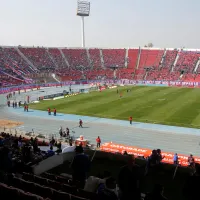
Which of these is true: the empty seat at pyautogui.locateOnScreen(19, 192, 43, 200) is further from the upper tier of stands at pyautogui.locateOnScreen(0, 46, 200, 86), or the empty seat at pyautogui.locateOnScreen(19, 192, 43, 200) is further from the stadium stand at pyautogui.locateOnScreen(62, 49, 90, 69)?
the stadium stand at pyautogui.locateOnScreen(62, 49, 90, 69)

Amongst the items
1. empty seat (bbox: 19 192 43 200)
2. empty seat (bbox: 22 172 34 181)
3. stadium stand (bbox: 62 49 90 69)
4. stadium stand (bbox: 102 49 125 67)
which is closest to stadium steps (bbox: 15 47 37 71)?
stadium stand (bbox: 62 49 90 69)

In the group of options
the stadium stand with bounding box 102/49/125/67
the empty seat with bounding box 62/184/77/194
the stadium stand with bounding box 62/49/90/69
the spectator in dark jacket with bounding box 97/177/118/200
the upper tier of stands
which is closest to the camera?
the spectator in dark jacket with bounding box 97/177/118/200

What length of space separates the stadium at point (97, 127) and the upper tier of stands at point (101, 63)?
298mm

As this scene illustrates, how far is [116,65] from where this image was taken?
291ft

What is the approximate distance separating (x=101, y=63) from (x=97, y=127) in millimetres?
63243

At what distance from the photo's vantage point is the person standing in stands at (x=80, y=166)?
257 inches

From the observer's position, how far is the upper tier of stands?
7325 cm

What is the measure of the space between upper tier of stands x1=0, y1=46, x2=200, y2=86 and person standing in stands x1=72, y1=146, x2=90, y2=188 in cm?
6012

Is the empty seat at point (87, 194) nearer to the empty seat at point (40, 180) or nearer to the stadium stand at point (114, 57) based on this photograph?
the empty seat at point (40, 180)

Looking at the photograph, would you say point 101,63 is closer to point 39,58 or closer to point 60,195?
point 39,58

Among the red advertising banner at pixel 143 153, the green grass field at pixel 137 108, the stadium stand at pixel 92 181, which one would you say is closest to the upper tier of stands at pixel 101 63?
the green grass field at pixel 137 108

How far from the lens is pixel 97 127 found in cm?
2800

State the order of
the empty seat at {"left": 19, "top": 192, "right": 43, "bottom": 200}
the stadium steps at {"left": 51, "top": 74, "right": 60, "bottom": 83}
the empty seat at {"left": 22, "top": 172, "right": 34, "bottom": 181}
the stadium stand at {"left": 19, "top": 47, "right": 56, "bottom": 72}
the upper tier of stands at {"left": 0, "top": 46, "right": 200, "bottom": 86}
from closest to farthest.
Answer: the empty seat at {"left": 19, "top": 192, "right": 43, "bottom": 200} → the empty seat at {"left": 22, "top": 172, "right": 34, "bottom": 181} → the stadium steps at {"left": 51, "top": 74, "right": 60, "bottom": 83} → the upper tier of stands at {"left": 0, "top": 46, "right": 200, "bottom": 86} → the stadium stand at {"left": 19, "top": 47, "right": 56, "bottom": 72}

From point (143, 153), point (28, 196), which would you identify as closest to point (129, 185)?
point (28, 196)
